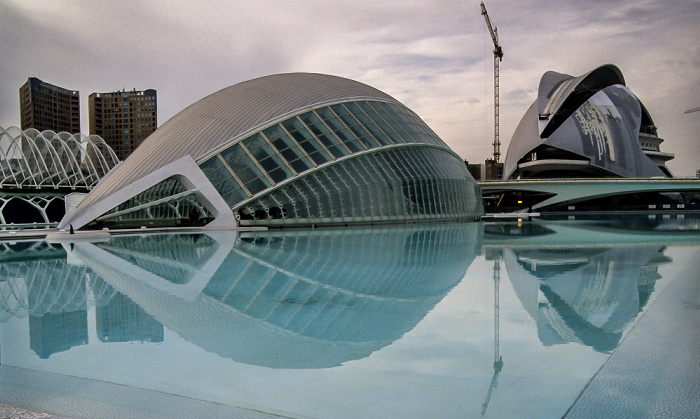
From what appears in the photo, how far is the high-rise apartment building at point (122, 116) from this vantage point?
5256 inches

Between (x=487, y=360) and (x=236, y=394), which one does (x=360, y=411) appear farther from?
(x=487, y=360)

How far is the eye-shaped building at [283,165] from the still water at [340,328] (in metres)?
Answer: 13.7

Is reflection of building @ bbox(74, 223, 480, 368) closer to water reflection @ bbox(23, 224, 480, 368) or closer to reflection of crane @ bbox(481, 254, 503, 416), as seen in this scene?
water reflection @ bbox(23, 224, 480, 368)

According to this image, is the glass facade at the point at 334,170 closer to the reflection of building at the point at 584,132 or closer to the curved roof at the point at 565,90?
the reflection of building at the point at 584,132

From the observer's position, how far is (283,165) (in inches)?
1083

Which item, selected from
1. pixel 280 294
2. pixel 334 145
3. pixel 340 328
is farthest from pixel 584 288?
pixel 334 145

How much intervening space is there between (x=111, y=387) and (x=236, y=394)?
99 cm

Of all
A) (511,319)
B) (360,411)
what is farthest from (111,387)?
(511,319)

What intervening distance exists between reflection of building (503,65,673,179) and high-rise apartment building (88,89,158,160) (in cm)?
9368

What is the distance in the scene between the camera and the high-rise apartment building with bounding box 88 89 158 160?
133500 millimetres

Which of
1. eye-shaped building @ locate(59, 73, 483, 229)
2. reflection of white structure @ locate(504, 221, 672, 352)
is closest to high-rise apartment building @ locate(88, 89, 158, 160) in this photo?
eye-shaped building @ locate(59, 73, 483, 229)

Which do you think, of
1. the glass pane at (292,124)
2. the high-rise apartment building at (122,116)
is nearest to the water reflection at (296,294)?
the glass pane at (292,124)

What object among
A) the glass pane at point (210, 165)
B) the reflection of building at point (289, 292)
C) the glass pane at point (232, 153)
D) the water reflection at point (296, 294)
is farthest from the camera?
the glass pane at point (232, 153)

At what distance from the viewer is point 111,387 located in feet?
13.8
